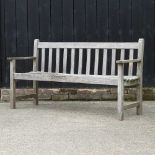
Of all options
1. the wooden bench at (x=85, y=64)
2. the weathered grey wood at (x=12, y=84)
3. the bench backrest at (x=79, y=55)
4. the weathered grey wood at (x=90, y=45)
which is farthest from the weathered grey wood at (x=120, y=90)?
the weathered grey wood at (x=12, y=84)

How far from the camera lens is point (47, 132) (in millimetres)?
5055

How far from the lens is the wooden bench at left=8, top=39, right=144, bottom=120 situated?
5.85m

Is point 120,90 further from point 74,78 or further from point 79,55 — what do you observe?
point 79,55

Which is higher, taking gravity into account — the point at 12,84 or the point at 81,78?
the point at 81,78

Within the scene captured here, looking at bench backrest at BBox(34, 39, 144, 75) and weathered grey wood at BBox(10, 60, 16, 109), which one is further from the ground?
bench backrest at BBox(34, 39, 144, 75)

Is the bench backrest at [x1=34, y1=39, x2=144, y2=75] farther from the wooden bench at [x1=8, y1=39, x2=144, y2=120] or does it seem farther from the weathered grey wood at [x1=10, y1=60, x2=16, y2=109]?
the weathered grey wood at [x1=10, y1=60, x2=16, y2=109]

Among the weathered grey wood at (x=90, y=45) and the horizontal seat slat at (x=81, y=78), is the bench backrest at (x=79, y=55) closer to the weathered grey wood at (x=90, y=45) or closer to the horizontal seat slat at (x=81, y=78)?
the weathered grey wood at (x=90, y=45)

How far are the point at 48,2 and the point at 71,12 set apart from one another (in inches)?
16.1

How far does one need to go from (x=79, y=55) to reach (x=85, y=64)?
591 mm

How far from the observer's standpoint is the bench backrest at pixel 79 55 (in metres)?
6.44

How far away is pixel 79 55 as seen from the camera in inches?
270

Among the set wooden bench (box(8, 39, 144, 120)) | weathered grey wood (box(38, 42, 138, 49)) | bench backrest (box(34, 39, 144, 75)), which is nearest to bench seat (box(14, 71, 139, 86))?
wooden bench (box(8, 39, 144, 120))

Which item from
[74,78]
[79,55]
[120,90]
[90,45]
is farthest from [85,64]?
[120,90]

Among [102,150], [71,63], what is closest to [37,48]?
[71,63]
